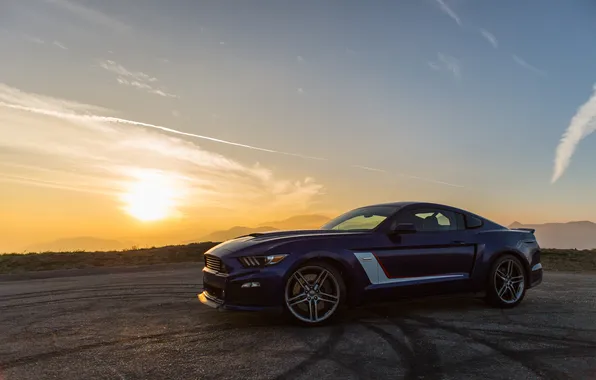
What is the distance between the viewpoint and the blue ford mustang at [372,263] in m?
5.16

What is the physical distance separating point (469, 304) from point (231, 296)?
365 cm

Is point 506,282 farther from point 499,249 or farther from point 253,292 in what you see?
point 253,292

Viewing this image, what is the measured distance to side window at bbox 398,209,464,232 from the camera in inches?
244

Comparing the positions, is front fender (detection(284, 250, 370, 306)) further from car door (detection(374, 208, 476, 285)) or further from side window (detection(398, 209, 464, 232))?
side window (detection(398, 209, 464, 232))

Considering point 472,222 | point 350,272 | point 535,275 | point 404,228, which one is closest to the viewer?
point 350,272

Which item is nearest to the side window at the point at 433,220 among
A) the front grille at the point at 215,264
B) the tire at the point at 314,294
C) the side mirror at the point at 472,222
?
the side mirror at the point at 472,222

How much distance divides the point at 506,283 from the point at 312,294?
311cm

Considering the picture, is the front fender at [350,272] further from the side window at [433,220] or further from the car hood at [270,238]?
the side window at [433,220]

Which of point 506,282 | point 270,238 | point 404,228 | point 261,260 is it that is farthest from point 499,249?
point 261,260

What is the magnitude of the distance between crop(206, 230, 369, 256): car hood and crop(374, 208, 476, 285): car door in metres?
0.51

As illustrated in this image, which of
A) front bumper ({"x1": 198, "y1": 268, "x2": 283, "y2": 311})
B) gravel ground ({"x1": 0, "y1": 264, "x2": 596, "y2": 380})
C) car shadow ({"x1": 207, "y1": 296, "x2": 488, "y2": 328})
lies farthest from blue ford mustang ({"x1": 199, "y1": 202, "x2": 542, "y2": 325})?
gravel ground ({"x1": 0, "y1": 264, "x2": 596, "y2": 380})

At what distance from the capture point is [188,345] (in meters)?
4.44

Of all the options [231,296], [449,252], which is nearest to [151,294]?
[231,296]

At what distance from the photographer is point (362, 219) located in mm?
6328
